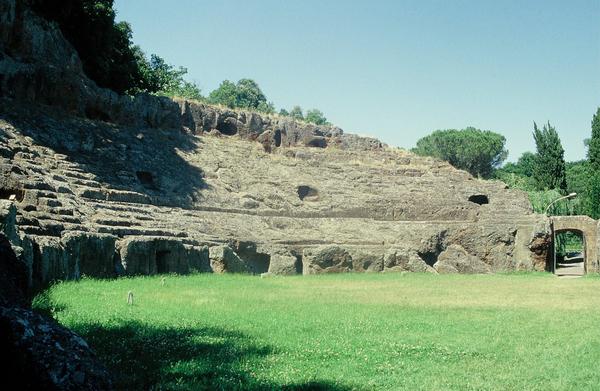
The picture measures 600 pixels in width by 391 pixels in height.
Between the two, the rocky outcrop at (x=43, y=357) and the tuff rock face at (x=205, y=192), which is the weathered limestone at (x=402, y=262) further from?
the rocky outcrop at (x=43, y=357)

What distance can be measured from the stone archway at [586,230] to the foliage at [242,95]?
62.7 meters

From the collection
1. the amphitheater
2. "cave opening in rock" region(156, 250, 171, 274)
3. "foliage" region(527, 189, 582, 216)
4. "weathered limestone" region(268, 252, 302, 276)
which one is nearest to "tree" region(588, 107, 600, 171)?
"foliage" region(527, 189, 582, 216)

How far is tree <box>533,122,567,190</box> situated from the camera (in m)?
59.0

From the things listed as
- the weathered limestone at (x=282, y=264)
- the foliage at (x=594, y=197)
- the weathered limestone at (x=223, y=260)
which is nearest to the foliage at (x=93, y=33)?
the weathered limestone at (x=223, y=260)

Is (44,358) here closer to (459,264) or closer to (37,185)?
(37,185)

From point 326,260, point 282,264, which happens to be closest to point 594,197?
point 326,260

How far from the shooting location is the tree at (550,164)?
2323 inches

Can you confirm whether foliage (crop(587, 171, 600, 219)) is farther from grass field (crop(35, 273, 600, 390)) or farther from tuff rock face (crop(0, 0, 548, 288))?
grass field (crop(35, 273, 600, 390))

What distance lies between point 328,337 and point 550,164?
55.3 m

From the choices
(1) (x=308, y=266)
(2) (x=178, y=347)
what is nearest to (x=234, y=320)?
(2) (x=178, y=347)

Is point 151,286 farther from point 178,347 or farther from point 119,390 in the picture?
point 119,390

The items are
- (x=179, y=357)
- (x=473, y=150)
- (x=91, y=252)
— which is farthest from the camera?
(x=473, y=150)

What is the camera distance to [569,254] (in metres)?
57.2

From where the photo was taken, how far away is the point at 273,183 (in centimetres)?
3638
